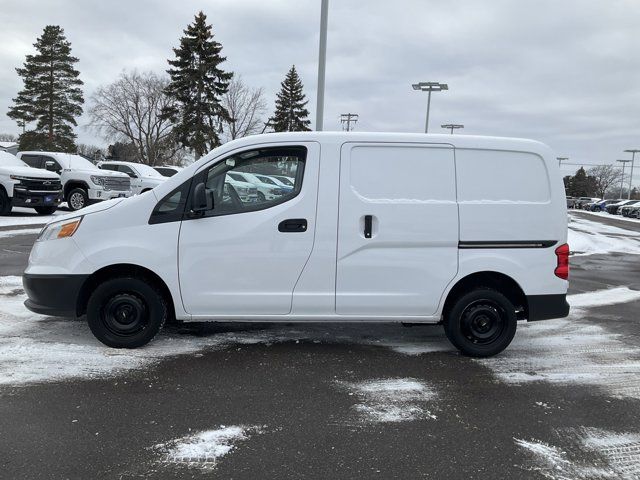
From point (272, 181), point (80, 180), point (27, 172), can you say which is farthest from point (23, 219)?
point (272, 181)

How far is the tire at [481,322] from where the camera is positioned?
4.77 meters

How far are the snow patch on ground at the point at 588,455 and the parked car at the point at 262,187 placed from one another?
8.91ft

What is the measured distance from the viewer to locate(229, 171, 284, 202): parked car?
464 cm

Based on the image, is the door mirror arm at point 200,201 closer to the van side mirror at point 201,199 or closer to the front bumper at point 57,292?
the van side mirror at point 201,199

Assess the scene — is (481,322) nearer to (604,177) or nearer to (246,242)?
(246,242)

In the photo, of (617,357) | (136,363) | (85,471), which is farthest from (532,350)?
(85,471)

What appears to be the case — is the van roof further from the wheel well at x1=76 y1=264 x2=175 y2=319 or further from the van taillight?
the wheel well at x1=76 y1=264 x2=175 y2=319

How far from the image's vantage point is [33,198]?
607 inches

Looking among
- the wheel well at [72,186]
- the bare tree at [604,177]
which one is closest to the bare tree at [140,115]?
the wheel well at [72,186]

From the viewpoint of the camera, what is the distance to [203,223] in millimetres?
4574

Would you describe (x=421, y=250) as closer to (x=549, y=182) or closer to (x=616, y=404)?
(x=549, y=182)

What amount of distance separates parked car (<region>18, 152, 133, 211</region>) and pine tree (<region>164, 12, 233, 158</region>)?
95.5 feet

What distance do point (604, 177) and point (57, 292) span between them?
13303 centimetres

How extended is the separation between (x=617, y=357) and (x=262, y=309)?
3528 millimetres
